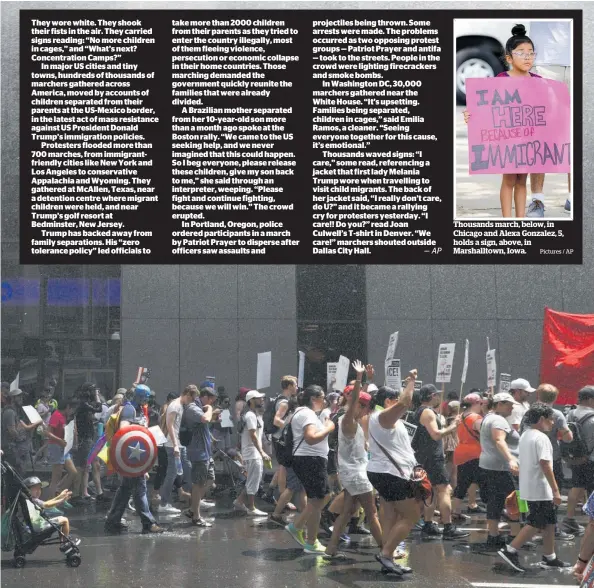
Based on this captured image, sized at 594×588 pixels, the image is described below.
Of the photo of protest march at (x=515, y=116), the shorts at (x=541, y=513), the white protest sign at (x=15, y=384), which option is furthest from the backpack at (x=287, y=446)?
the white protest sign at (x=15, y=384)

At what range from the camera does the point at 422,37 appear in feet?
30.0

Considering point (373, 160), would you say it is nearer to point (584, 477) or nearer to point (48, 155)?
point (48, 155)

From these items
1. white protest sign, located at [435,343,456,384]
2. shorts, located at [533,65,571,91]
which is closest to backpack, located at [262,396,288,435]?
white protest sign, located at [435,343,456,384]

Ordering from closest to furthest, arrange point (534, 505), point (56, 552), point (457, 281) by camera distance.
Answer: point (534, 505) → point (56, 552) → point (457, 281)

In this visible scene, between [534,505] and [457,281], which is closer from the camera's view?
[534,505]

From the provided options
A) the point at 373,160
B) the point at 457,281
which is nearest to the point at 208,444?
the point at 457,281

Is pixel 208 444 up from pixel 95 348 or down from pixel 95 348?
down

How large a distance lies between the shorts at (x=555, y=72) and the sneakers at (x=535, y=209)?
42.5 inches

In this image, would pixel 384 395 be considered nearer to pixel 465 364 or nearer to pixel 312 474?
pixel 312 474

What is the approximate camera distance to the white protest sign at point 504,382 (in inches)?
427

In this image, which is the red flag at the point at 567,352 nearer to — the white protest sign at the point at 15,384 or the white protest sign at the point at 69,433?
the white protest sign at the point at 69,433

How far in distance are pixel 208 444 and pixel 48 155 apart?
3714mm

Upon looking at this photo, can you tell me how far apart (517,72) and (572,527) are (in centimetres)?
464

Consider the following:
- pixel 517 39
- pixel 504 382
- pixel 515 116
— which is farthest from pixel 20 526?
pixel 517 39
